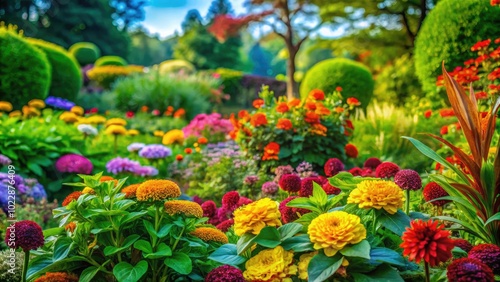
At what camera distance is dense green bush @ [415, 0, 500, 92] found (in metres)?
6.68

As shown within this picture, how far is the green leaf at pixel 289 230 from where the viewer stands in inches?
70.0

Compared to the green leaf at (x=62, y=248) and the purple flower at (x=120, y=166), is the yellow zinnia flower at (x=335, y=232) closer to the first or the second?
the green leaf at (x=62, y=248)

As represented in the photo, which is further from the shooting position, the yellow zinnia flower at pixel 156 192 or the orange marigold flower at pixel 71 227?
the orange marigold flower at pixel 71 227

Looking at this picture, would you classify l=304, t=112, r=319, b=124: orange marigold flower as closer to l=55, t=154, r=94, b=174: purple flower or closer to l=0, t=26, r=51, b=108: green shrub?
l=55, t=154, r=94, b=174: purple flower

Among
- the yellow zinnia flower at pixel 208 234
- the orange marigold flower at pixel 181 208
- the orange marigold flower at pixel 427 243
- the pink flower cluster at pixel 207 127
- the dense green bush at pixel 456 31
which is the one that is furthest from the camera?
the pink flower cluster at pixel 207 127

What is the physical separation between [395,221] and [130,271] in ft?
3.32

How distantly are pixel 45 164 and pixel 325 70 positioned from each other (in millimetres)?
7112

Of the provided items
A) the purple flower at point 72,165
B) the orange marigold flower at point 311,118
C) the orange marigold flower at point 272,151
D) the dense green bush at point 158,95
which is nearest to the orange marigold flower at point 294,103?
the orange marigold flower at point 311,118

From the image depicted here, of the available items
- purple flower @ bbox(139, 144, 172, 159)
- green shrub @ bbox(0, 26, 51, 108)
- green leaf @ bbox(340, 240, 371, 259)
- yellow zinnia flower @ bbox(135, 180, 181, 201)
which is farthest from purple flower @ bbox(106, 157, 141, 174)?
green shrub @ bbox(0, 26, 51, 108)

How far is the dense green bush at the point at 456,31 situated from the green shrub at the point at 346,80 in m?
2.74

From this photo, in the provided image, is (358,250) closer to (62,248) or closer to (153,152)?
(62,248)

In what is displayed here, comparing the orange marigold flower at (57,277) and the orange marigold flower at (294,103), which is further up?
the orange marigold flower at (294,103)

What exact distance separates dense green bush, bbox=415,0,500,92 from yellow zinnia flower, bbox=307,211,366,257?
589cm

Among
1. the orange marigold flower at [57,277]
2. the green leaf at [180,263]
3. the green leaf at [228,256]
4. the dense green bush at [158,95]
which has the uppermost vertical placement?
the dense green bush at [158,95]
